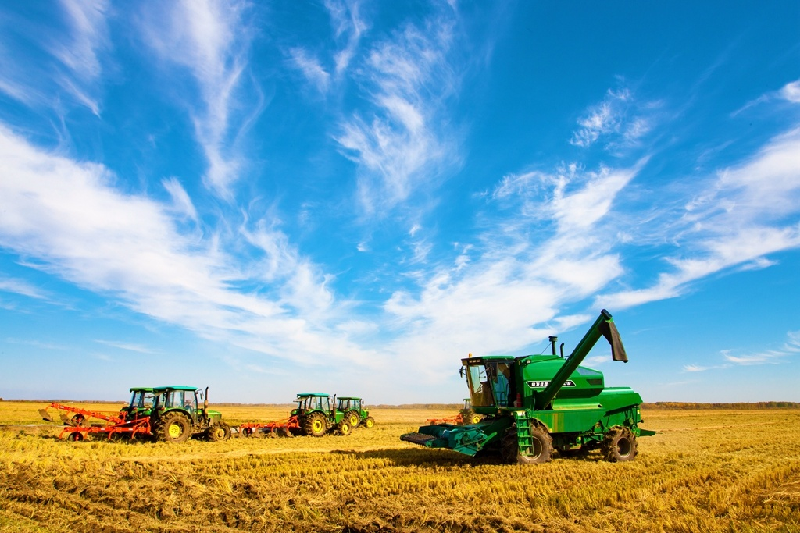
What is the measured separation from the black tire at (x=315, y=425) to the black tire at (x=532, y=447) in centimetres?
1347

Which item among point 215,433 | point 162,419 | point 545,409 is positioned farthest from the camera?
point 215,433

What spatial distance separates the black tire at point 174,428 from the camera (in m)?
19.8

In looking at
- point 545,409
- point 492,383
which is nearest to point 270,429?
point 492,383

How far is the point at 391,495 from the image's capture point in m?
9.19

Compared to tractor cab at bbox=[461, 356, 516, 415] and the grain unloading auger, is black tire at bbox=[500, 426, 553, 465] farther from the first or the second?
tractor cab at bbox=[461, 356, 516, 415]

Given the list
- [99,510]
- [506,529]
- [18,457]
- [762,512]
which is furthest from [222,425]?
[762,512]

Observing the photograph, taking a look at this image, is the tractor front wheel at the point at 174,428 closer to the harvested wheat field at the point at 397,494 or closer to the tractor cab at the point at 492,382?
the harvested wheat field at the point at 397,494

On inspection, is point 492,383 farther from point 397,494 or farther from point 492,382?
point 397,494

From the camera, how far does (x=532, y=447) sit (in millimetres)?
12648

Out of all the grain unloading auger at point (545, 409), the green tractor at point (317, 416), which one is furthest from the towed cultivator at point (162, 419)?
the grain unloading auger at point (545, 409)

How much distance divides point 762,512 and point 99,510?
10.3 meters

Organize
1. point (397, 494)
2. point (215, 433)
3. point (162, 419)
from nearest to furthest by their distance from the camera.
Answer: point (397, 494) → point (162, 419) → point (215, 433)

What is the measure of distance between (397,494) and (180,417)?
14261mm

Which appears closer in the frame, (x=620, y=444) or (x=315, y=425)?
(x=620, y=444)
